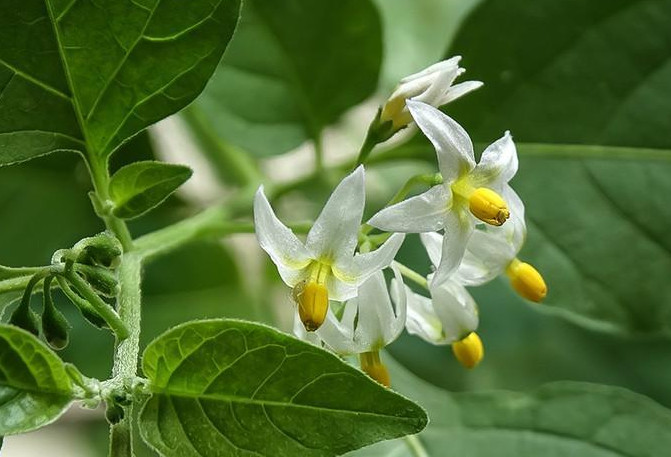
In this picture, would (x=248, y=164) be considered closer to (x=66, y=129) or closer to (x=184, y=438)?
(x=66, y=129)

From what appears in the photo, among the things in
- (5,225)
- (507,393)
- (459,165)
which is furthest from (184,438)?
(5,225)

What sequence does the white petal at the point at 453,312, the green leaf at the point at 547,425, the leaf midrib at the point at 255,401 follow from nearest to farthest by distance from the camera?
the leaf midrib at the point at 255,401
the white petal at the point at 453,312
the green leaf at the point at 547,425

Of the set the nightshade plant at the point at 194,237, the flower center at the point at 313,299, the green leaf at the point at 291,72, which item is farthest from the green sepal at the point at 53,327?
the green leaf at the point at 291,72

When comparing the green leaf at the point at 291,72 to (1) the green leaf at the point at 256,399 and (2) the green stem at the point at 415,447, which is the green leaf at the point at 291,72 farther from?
(1) the green leaf at the point at 256,399

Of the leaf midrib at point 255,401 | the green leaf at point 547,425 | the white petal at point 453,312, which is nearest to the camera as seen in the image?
the leaf midrib at point 255,401

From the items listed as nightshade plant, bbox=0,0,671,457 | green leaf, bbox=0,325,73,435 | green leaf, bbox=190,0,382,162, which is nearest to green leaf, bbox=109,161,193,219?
nightshade plant, bbox=0,0,671,457

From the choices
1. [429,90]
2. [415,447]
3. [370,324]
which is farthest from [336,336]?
[415,447]
